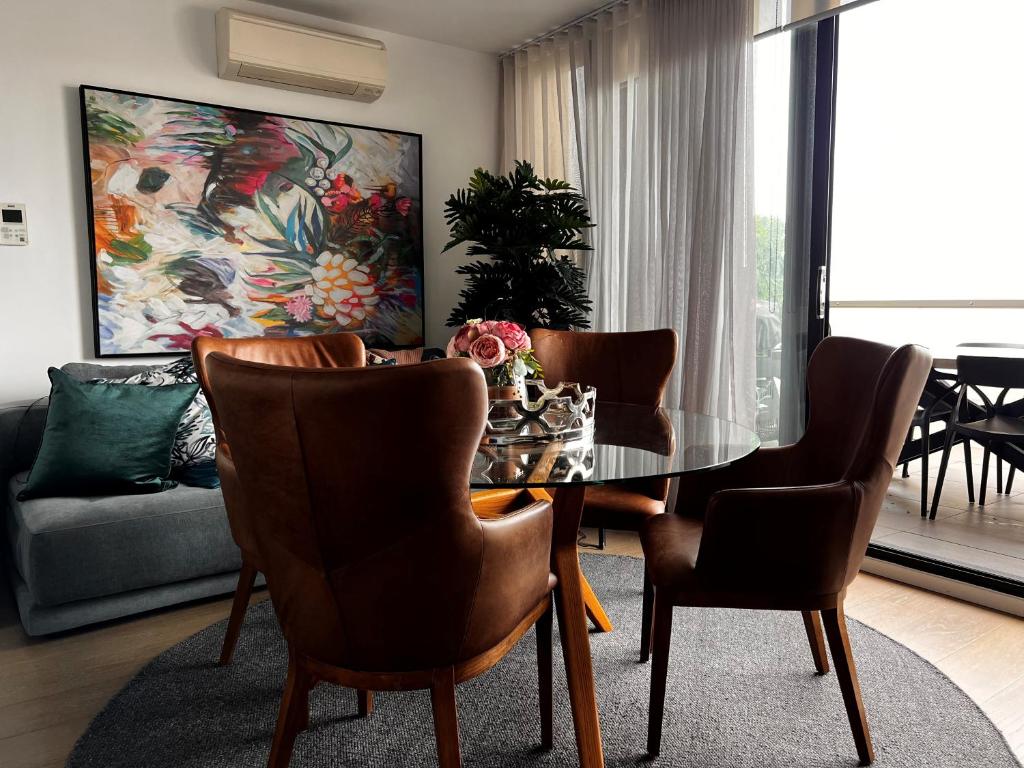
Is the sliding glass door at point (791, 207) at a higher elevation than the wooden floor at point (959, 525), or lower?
higher

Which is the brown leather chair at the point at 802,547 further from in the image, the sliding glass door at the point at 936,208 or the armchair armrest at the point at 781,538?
the sliding glass door at the point at 936,208

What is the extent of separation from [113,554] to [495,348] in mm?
1534

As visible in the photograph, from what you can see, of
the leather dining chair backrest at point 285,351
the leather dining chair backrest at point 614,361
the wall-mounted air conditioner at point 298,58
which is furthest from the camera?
the wall-mounted air conditioner at point 298,58

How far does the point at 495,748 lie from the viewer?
6.14 ft

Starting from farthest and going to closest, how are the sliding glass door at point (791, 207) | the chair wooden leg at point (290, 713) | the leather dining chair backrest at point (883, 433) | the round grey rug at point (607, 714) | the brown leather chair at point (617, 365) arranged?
the sliding glass door at point (791, 207), the brown leather chair at point (617, 365), the round grey rug at point (607, 714), the leather dining chair backrest at point (883, 433), the chair wooden leg at point (290, 713)

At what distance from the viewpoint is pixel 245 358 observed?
7.99 feet

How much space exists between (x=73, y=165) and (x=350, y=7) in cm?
153

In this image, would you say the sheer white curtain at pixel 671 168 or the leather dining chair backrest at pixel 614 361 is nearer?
the leather dining chair backrest at pixel 614 361

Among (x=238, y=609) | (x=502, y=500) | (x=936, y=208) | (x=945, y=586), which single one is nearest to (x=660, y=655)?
(x=502, y=500)

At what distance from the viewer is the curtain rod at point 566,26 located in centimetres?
382

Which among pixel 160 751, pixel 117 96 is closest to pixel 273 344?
pixel 160 751

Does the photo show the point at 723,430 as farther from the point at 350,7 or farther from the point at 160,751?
the point at 350,7

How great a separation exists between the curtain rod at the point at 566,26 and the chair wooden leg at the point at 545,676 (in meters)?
3.19

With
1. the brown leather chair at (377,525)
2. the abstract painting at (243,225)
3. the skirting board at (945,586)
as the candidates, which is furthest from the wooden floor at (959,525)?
the abstract painting at (243,225)
